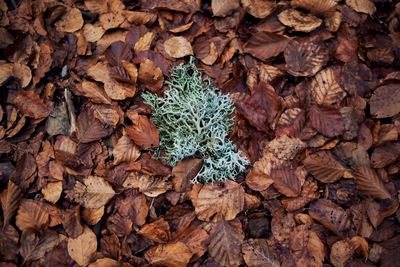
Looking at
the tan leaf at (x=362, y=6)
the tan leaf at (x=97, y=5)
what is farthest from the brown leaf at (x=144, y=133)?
the tan leaf at (x=362, y=6)

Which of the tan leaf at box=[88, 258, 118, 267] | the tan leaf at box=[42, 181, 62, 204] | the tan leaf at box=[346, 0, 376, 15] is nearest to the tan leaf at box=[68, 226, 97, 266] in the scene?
the tan leaf at box=[88, 258, 118, 267]

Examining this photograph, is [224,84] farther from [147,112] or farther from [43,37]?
[43,37]

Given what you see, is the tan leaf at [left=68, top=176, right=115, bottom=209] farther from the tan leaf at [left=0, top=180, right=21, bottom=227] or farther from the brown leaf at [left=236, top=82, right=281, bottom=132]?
the brown leaf at [left=236, top=82, right=281, bottom=132]

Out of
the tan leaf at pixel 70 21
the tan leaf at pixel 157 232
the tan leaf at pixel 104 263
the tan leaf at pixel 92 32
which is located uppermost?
the tan leaf at pixel 70 21

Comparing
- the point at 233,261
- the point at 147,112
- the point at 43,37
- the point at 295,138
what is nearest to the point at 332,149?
the point at 295,138

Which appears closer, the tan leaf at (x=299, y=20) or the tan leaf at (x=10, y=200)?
the tan leaf at (x=10, y=200)

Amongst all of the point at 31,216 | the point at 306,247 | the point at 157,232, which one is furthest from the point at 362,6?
the point at 31,216

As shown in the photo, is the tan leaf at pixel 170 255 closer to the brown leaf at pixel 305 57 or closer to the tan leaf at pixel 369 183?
the tan leaf at pixel 369 183
